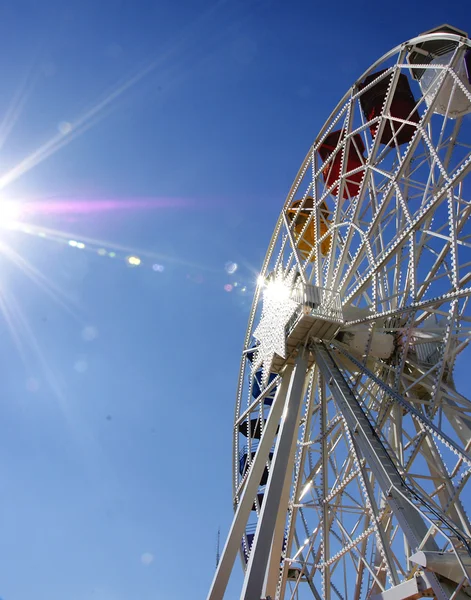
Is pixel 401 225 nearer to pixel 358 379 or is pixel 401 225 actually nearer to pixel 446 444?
pixel 358 379

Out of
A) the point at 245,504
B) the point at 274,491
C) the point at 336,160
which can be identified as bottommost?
the point at 274,491

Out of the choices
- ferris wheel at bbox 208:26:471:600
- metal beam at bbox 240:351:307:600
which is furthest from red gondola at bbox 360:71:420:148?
metal beam at bbox 240:351:307:600

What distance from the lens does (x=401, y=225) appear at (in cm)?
1270

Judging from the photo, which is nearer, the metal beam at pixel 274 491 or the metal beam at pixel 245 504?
the metal beam at pixel 274 491

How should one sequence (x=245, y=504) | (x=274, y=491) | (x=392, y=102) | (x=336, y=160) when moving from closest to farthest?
(x=274, y=491)
(x=245, y=504)
(x=392, y=102)
(x=336, y=160)

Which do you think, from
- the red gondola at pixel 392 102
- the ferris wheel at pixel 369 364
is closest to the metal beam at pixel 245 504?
the ferris wheel at pixel 369 364

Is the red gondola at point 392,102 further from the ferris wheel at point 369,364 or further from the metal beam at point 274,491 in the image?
the metal beam at point 274,491

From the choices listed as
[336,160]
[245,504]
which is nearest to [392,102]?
[336,160]

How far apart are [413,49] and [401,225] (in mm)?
4290

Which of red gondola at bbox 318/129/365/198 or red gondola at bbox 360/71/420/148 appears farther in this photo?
red gondola at bbox 318/129/365/198

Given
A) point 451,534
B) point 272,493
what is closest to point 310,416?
point 272,493

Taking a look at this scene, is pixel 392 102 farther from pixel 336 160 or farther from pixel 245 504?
pixel 245 504

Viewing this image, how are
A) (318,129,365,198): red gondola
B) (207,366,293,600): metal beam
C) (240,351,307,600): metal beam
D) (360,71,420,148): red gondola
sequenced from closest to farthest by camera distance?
(240,351,307,600): metal beam
(207,366,293,600): metal beam
(360,71,420,148): red gondola
(318,129,365,198): red gondola

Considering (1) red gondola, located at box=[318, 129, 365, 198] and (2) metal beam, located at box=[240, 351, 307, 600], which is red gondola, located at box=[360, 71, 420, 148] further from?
(2) metal beam, located at box=[240, 351, 307, 600]
